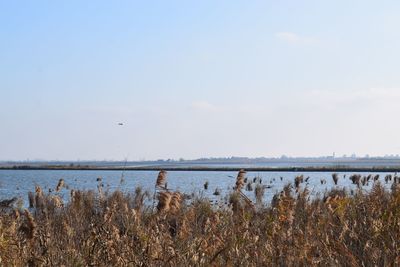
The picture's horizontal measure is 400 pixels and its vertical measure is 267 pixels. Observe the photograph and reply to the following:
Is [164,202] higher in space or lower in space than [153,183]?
higher

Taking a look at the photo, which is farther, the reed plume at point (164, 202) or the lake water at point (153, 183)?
the lake water at point (153, 183)

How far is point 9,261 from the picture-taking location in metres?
6.18

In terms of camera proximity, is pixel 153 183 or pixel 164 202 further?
pixel 153 183

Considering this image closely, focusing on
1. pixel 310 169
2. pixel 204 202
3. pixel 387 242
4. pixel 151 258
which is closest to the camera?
pixel 151 258

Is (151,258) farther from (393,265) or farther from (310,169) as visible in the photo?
(310,169)

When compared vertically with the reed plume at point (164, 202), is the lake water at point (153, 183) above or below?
below

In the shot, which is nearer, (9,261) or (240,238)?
(9,261)

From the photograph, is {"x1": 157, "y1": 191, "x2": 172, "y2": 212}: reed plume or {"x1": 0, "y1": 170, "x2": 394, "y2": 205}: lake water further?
{"x1": 0, "y1": 170, "x2": 394, "y2": 205}: lake water

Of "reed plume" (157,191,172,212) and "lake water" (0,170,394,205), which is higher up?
"reed plume" (157,191,172,212)

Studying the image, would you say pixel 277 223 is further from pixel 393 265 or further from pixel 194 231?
pixel 393 265

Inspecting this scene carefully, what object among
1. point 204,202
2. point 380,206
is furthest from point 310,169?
point 380,206

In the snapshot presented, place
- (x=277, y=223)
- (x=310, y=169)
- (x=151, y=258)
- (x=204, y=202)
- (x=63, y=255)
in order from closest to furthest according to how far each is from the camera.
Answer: (x=151, y=258), (x=63, y=255), (x=277, y=223), (x=204, y=202), (x=310, y=169)

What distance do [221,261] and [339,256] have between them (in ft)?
3.47

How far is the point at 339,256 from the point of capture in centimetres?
642
